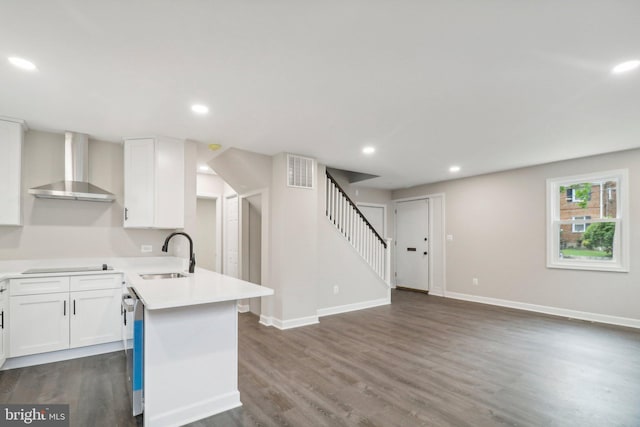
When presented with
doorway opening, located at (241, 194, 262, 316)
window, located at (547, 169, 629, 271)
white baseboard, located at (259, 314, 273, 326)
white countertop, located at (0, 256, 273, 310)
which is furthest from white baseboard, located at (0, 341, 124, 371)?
window, located at (547, 169, 629, 271)

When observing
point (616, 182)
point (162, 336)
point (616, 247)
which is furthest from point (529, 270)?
point (162, 336)

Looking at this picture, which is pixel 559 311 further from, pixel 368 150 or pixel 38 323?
pixel 38 323

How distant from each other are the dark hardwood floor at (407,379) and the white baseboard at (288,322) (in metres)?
0.14

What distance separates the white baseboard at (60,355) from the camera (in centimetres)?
304

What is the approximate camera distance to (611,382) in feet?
9.01

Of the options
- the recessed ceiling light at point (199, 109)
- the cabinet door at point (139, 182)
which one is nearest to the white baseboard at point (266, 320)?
the cabinet door at point (139, 182)

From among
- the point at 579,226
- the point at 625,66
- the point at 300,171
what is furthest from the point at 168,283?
the point at 579,226

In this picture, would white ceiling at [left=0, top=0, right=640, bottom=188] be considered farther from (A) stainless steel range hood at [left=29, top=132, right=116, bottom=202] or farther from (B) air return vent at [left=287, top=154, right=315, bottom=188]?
(B) air return vent at [left=287, top=154, right=315, bottom=188]

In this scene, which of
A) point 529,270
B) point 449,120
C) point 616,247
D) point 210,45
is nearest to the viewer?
point 210,45

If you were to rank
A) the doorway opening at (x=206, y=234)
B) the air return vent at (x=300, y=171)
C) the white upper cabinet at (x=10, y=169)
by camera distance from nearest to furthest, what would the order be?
the white upper cabinet at (x=10, y=169)
the air return vent at (x=300, y=171)
the doorway opening at (x=206, y=234)

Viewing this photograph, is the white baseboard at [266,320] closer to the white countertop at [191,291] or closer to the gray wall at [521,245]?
the white countertop at [191,291]

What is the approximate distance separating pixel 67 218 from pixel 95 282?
983 mm

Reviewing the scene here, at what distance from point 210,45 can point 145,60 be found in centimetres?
54

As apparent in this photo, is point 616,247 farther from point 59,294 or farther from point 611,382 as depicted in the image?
point 59,294
